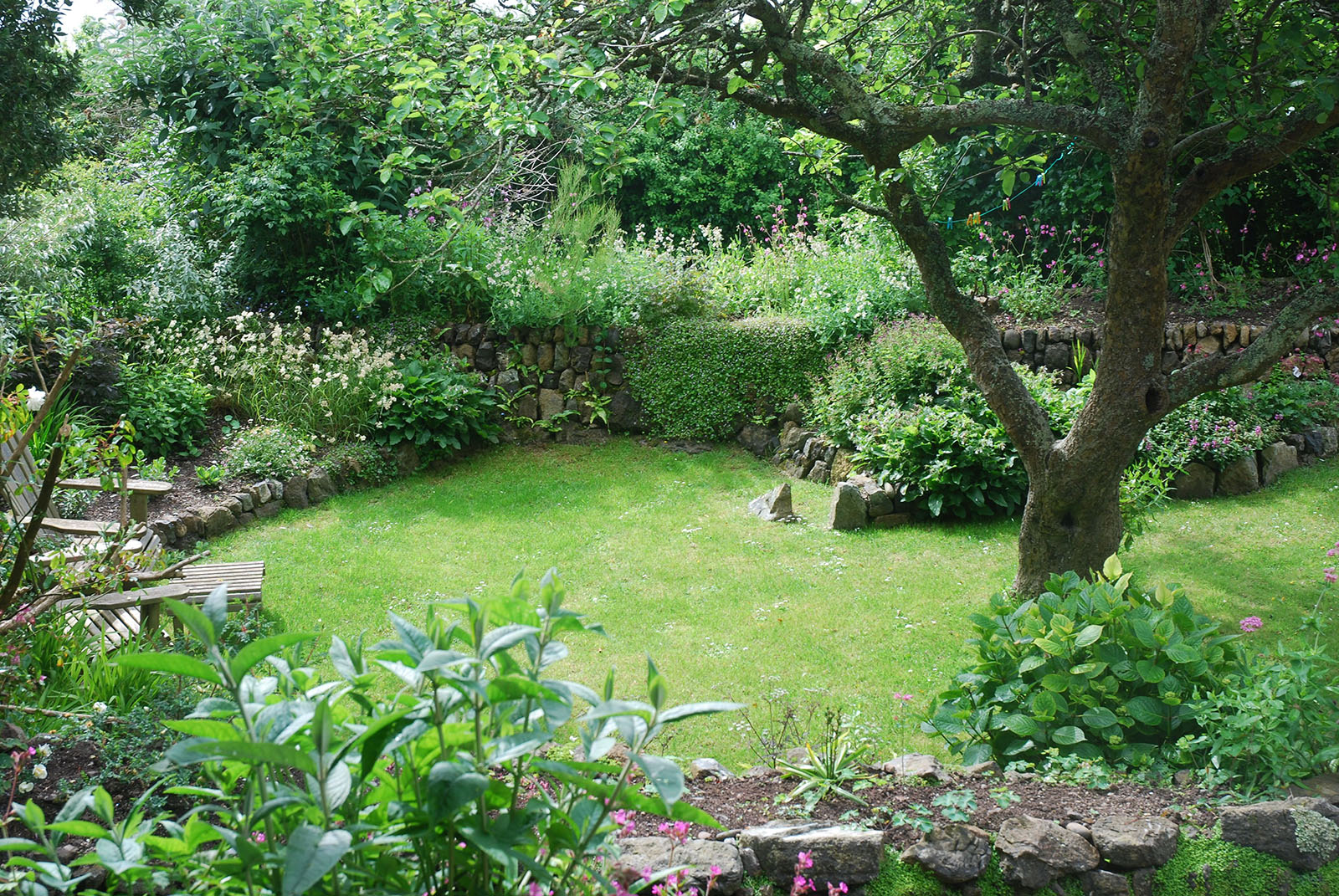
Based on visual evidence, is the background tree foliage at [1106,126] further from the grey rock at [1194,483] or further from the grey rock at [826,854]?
the grey rock at [826,854]

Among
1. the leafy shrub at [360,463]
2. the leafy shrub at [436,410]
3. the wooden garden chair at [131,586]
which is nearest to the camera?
the wooden garden chair at [131,586]

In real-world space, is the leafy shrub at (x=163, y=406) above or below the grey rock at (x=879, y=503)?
above

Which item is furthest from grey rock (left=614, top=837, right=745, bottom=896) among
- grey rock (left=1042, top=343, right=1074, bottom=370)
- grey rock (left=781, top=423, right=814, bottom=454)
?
grey rock (left=1042, top=343, right=1074, bottom=370)

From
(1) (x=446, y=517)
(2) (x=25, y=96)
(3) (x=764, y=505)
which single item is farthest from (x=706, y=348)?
(2) (x=25, y=96)

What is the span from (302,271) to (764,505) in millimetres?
5286

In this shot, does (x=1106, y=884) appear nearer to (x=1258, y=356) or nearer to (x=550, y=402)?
(x=1258, y=356)

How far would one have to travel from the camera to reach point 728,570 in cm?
604

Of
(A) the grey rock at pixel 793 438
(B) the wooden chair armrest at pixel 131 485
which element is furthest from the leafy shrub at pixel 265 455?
(A) the grey rock at pixel 793 438

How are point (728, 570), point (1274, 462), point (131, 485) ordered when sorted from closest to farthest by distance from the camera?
point (131, 485) → point (728, 570) → point (1274, 462)

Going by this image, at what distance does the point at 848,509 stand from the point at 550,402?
12.1 feet

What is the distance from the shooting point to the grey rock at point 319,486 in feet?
24.4

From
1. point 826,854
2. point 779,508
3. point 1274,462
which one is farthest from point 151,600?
point 1274,462

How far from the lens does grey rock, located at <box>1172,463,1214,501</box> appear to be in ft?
23.0

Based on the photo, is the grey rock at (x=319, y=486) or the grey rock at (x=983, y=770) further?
the grey rock at (x=319, y=486)
